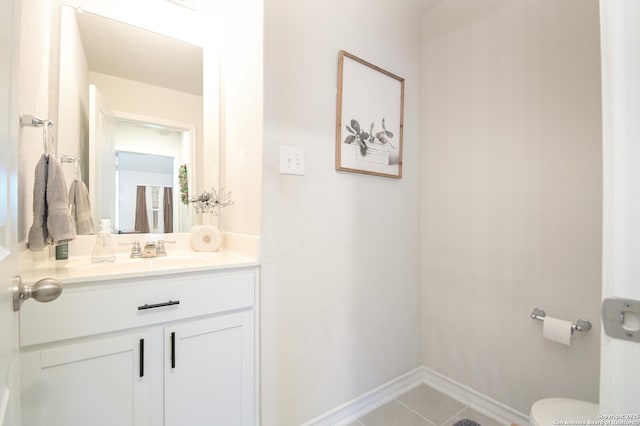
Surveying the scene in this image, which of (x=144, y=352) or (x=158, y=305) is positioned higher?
(x=158, y=305)

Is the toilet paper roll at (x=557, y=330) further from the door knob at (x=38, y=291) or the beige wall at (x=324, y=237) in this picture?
the door knob at (x=38, y=291)

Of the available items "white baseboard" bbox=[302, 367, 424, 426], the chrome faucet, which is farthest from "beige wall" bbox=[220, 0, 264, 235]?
"white baseboard" bbox=[302, 367, 424, 426]

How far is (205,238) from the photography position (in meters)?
1.57

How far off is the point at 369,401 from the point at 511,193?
1.39 metres

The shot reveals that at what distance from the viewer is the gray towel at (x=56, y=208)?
951mm

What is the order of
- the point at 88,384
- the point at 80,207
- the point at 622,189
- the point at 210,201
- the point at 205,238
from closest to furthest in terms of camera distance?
the point at 622,189, the point at 88,384, the point at 80,207, the point at 205,238, the point at 210,201

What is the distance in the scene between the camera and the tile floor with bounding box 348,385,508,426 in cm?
151

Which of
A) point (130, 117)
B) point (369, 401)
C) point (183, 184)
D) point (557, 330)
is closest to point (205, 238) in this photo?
point (183, 184)

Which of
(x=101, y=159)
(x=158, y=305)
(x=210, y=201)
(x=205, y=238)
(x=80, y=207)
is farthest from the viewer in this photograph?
(x=210, y=201)

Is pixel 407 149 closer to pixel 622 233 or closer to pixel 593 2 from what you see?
pixel 593 2

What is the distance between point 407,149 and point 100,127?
68.6 inches

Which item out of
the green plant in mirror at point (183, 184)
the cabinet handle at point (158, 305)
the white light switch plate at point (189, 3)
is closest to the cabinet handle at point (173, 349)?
the cabinet handle at point (158, 305)

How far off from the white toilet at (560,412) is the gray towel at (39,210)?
1.84m

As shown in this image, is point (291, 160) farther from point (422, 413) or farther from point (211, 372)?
point (422, 413)
